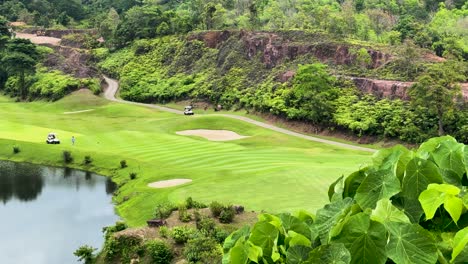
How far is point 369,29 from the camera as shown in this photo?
3718 inches

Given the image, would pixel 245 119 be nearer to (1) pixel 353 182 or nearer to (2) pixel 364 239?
(1) pixel 353 182

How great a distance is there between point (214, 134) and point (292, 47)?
79.2ft

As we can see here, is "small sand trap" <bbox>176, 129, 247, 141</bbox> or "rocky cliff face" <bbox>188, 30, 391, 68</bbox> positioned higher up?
"rocky cliff face" <bbox>188, 30, 391, 68</bbox>

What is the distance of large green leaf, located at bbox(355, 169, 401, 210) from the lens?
4848 millimetres

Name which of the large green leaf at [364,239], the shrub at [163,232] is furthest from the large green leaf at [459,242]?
the shrub at [163,232]

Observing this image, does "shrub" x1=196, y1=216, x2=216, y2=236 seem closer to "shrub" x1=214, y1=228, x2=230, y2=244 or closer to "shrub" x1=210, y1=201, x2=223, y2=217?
"shrub" x1=214, y1=228, x2=230, y2=244

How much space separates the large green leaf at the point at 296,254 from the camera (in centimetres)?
468

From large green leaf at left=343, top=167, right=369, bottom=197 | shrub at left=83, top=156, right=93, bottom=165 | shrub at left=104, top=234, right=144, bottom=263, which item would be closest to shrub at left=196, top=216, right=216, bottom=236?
shrub at left=104, top=234, right=144, bottom=263

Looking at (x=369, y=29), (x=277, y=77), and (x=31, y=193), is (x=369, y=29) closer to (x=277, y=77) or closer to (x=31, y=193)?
(x=277, y=77)

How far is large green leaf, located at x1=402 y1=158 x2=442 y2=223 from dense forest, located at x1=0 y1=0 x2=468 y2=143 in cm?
4755

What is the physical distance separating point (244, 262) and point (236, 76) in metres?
77.1

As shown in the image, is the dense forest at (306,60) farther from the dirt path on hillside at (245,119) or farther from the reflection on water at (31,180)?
the reflection on water at (31,180)

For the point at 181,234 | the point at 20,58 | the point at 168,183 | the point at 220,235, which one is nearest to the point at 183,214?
the point at 181,234

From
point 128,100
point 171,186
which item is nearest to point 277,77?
point 128,100
